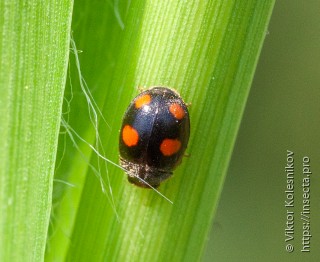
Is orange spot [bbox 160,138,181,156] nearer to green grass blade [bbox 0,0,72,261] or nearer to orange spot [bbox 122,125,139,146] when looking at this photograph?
orange spot [bbox 122,125,139,146]

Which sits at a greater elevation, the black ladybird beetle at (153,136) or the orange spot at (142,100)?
the orange spot at (142,100)

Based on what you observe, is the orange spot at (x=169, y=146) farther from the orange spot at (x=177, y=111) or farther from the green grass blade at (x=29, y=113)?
the green grass blade at (x=29, y=113)

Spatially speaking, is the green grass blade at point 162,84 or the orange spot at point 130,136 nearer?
the green grass blade at point 162,84

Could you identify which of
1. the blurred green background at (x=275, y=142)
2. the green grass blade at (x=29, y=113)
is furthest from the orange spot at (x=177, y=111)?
the blurred green background at (x=275, y=142)

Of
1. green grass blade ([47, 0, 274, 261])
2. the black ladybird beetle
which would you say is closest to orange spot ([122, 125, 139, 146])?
the black ladybird beetle

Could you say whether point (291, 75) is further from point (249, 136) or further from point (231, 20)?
point (231, 20)

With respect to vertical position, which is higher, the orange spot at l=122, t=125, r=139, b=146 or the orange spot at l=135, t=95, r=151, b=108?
the orange spot at l=135, t=95, r=151, b=108

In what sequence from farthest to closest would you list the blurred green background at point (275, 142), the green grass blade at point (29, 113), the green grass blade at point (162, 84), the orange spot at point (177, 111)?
the blurred green background at point (275, 142), the orange spot at point (177, 111), the green grass blade at point (162, 84), the green grass blade at point (29, 113)
